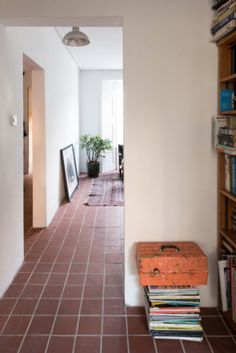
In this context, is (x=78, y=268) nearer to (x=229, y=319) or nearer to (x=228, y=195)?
(x=229, y=319)

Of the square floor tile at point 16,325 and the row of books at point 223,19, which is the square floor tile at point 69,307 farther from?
the row of books at point 223,19

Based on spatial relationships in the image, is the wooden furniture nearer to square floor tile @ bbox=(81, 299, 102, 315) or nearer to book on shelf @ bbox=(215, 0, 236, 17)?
book on shelf @ bbox=(215, 0, 236, 17)

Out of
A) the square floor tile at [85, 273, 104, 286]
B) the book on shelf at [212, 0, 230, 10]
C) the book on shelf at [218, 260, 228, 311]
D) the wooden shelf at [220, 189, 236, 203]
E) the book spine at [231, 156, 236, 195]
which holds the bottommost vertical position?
the square floor tile at [85, 273, 104, 286]

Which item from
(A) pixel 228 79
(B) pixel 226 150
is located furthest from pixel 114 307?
(A) pixel 228 79

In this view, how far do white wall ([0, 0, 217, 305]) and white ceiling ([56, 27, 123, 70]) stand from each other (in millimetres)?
2924

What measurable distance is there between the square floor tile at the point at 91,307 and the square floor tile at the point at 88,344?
0.29 m

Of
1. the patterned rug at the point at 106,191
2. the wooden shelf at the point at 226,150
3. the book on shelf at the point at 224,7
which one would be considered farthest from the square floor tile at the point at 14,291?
the patterned rug at the point at 106,191

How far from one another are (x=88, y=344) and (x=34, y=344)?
1.06 feet

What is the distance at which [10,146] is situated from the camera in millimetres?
2889

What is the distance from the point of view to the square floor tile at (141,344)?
80.8 inches

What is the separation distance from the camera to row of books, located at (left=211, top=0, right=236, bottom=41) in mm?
1999

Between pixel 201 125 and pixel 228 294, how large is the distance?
3.76 feet

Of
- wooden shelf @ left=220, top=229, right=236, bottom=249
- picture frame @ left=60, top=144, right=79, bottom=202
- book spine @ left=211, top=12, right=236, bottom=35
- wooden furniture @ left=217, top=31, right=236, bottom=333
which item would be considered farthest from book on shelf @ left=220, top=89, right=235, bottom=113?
picture frame @ left=60, top=144, right=79, bottom=202

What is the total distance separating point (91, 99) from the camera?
888 cm
